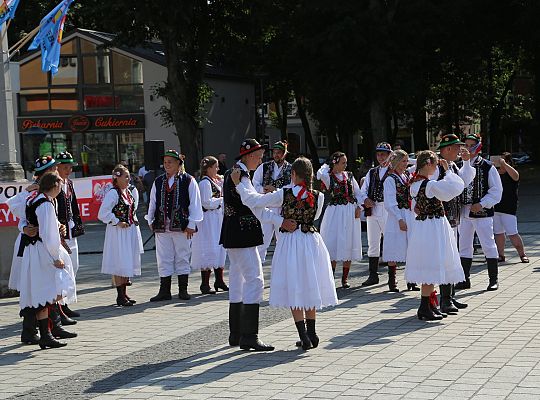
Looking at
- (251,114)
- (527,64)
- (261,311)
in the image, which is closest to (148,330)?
(261,311)

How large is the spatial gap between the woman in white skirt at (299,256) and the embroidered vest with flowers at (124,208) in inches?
180

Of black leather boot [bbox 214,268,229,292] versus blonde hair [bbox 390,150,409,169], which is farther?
black leather boot [bbox 214,268,229,292]

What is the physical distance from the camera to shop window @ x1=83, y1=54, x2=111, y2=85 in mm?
46094

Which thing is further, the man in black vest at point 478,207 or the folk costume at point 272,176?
the folk costume at point 272,176

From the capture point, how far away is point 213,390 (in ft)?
25.1

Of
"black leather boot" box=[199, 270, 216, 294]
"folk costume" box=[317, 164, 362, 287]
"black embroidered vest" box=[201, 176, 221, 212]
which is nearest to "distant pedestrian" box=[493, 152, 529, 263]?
"folk costume" box=[317, 164, 362, 287]

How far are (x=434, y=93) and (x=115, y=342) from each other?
35.3 m

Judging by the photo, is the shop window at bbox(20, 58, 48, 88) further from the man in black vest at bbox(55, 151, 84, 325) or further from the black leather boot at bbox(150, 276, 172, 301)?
the man in black vest at bbox(55, 151, 84, 325)

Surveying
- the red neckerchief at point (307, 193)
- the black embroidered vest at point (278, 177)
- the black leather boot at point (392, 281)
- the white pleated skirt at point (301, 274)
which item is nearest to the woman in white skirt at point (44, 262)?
the white pleated skirt at point (301, 274)

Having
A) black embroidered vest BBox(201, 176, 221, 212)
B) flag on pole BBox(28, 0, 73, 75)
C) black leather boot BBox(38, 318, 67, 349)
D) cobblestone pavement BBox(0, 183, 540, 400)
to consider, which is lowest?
cobblestone pavement BBox(0, 183, 540, 400)

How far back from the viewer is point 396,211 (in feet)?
43.0

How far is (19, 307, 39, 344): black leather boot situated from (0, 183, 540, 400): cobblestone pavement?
0.19 metres

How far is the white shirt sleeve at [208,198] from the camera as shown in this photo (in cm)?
1423

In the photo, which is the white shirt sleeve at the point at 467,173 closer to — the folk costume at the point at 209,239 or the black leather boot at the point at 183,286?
the folk costume at the point at 209,239
